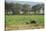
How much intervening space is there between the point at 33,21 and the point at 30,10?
0.47 ft

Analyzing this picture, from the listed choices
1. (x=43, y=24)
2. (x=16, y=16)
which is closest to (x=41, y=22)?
(x=43, y=24)

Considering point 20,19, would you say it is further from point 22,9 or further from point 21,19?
point 22,9

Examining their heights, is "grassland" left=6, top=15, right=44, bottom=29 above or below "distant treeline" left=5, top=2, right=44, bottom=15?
below

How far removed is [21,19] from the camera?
39.5 inches

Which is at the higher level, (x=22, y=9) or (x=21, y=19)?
(x=22, y=9)

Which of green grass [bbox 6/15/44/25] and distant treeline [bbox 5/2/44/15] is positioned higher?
distant treeline [bbox 5/2/44/15]

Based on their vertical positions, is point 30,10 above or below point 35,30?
above

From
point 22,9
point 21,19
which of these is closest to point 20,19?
point 21,19

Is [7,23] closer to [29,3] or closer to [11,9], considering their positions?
[11,9]

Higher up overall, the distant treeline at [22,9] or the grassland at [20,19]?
the distant treeline at [22,9]

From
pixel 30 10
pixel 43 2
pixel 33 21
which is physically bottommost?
pixel 33 21

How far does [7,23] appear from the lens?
99 cm

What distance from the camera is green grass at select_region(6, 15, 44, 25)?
990mm

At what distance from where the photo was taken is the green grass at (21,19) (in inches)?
39.0
